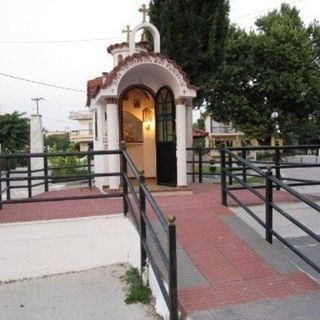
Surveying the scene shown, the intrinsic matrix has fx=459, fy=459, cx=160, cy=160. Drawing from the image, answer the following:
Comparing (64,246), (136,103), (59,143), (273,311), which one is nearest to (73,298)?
(64,246)

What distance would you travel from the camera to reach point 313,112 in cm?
3712

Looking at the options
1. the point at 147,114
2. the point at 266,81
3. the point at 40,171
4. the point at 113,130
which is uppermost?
the point at 266,81

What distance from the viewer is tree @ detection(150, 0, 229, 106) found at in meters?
13.8

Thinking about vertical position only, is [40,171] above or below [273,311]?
above

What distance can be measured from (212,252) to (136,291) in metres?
1.08

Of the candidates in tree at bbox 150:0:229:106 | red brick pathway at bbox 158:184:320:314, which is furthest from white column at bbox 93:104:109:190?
tree at bbox 150:0:229:106

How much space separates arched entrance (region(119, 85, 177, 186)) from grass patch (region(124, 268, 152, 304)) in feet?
11.9

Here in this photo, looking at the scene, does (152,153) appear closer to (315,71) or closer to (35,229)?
(35,229)

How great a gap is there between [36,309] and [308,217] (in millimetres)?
4409

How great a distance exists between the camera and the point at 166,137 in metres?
10.0

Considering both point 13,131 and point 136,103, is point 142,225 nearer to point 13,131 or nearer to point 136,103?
point 136,103

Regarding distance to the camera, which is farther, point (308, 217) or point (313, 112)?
point (313, 112)

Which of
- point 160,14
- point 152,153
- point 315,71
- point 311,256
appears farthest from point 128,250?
point 315,71

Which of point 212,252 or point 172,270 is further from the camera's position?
point 212,252
